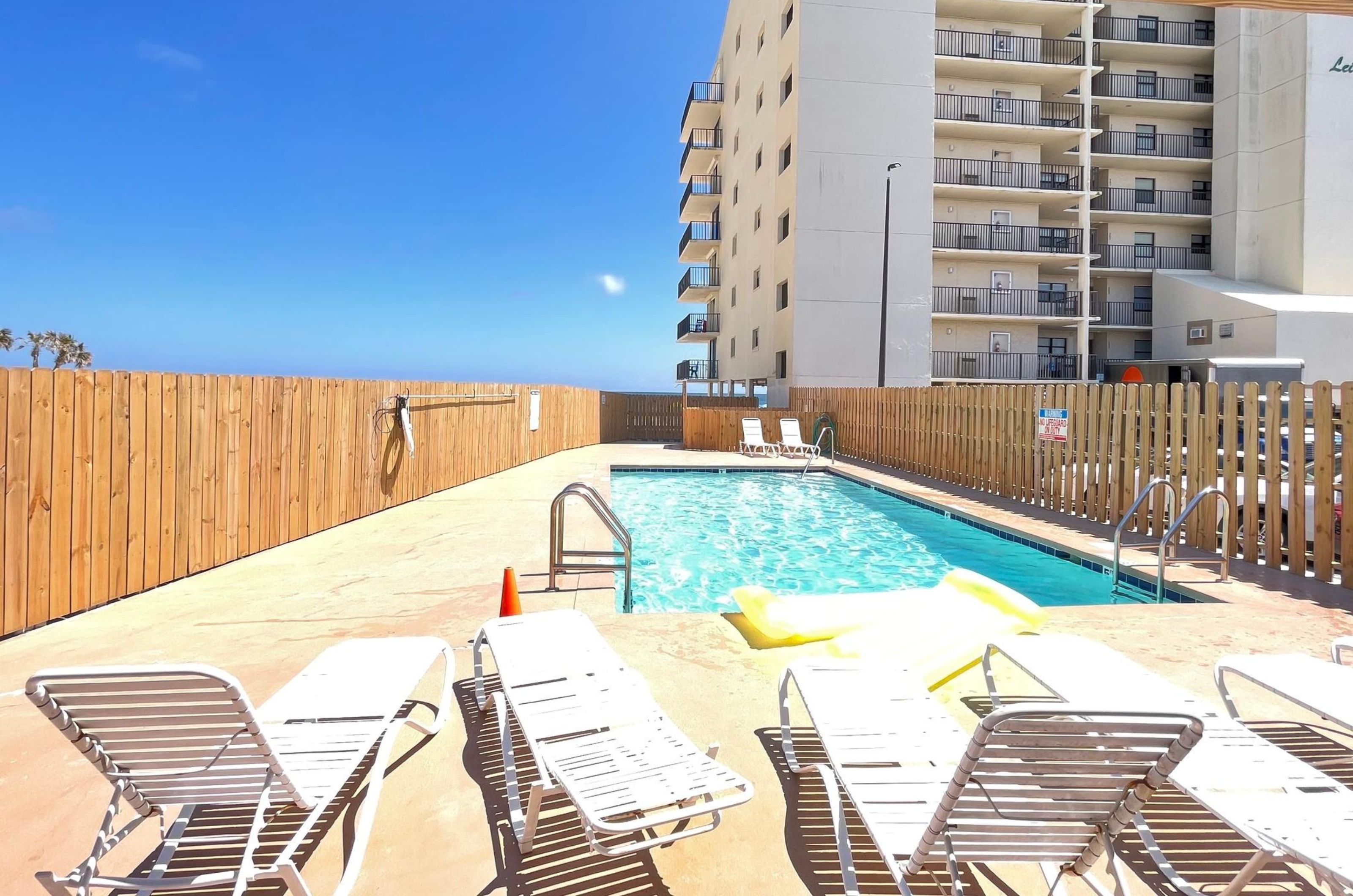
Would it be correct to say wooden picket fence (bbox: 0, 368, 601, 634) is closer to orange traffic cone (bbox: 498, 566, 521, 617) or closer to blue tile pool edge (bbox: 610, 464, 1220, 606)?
orange traffic cone (bbox: 498, 566, 521, 617)

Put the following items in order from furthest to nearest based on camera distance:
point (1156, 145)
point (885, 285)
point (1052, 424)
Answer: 1. point (1156, 145)
2. point (885, 285)
3. point (1052, 424)

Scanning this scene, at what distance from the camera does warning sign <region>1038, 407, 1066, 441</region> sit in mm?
8906

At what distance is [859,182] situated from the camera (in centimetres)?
2283

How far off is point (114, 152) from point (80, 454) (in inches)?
2691

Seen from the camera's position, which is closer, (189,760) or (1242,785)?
(189,760)

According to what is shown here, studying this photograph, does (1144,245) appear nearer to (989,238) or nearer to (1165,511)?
(989,238)

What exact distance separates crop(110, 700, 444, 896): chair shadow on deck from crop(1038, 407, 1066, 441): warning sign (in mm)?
8931

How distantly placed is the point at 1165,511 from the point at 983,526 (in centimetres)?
197

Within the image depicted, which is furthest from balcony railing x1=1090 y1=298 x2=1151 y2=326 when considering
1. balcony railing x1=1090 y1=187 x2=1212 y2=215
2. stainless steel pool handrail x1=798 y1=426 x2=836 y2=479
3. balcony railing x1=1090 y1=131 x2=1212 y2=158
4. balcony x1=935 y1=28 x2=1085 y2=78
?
stainless steel pool handrail x1=798 y1=426 x2=836 y2=479

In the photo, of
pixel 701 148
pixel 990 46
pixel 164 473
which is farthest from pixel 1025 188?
pixel 164 473

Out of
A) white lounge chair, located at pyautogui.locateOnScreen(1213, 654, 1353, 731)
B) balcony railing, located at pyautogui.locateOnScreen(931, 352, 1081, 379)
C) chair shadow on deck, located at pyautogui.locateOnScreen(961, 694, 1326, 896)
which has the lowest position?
chair shadow on deck, located at pyautogui.locateOnScreen(961, 694, 1326, 896)

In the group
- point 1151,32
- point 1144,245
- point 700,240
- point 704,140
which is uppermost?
point 1151,32

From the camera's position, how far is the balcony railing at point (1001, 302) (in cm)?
2641

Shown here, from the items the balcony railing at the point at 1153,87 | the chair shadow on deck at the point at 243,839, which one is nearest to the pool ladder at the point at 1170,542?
the chair shadow on deck at the point at 243,839
